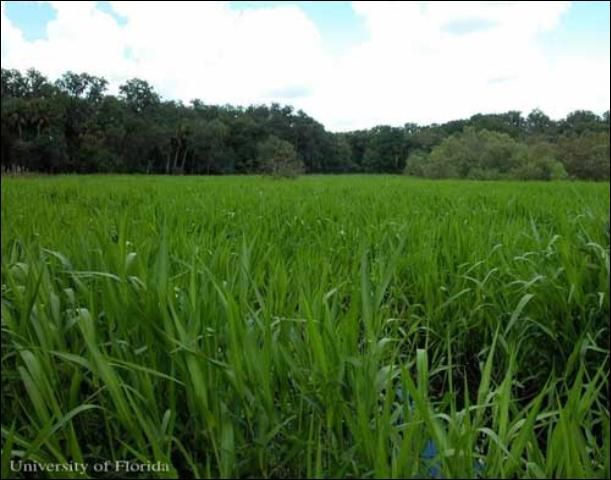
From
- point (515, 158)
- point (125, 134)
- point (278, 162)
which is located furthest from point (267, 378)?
point (278, 162)

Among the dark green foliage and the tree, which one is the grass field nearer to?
the dark green foliage

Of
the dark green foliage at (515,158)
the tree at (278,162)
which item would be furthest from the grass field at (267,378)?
the tree at (278,162)

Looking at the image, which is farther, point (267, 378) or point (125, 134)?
point (125, 134)

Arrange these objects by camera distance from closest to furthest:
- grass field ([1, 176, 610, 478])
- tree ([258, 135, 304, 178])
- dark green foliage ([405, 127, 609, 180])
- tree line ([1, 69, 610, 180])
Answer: grass field ([1, 176, 610, 478]) < tree line ([1, 69, 610, 180]) < dark green foliage ([405, 127, 609, 180]) < tree ([258, 135, 304, 178])

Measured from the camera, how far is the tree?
2539 cm

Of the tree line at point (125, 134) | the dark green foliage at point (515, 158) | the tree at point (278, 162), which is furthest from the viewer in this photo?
the tree at point (278, 162)

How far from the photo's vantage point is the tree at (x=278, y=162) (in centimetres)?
2539

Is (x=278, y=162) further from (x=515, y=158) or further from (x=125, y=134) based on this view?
(x=125, y=134)

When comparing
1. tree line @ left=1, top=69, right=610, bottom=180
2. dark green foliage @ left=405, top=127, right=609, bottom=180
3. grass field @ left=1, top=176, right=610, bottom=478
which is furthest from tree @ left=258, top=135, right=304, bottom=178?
grass field @ left=1, top=176, right=610, bottom=478

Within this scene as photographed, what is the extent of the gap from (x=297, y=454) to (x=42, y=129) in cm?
295

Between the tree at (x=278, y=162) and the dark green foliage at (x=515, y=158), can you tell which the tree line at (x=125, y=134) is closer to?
the dark green foliage at (x=515, y=158)

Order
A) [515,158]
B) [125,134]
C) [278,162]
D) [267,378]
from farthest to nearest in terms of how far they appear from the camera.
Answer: [278,162] → [515,158] → [125,134] → [267,378]

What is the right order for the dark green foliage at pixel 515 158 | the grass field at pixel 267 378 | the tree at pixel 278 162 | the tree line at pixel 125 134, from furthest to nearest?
the tree at pixel 278 162 → the dark green foliage at pixel 515 158 → the tree line at pixel 125 134 → the grass field at pixel 267 378

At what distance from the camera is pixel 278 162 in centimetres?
2991
